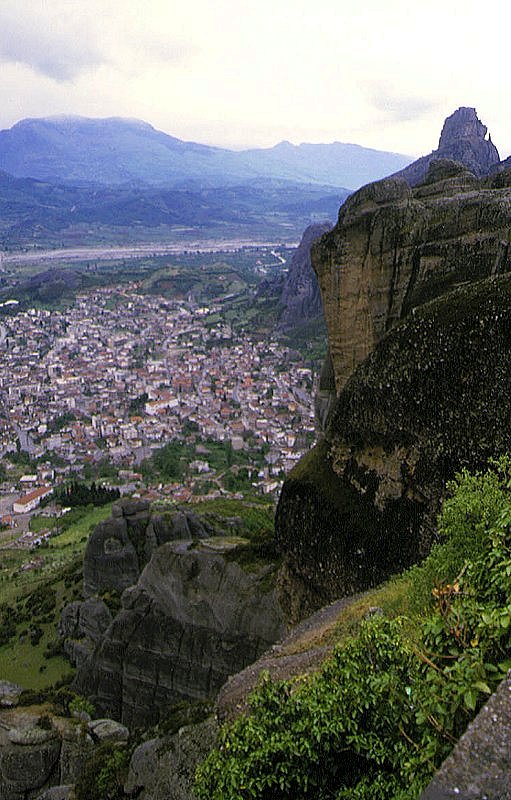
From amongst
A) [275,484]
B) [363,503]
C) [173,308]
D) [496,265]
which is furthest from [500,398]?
[173,308]

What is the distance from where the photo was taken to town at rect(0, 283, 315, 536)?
61.5 metres

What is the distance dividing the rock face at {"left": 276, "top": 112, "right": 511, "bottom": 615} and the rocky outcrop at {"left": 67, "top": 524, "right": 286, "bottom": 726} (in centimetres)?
237

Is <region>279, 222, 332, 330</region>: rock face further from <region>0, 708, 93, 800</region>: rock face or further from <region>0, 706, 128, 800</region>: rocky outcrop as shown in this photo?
<region>0, 708, 93, 800</region>: rock face

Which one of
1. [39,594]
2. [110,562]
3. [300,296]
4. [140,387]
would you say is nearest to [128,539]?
[110,562]

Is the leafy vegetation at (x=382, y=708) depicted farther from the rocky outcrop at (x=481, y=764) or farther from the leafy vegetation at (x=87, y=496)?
the leafy vegetation at (x=87, y=496)

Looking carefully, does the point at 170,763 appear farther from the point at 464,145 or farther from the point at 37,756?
the point at 464,145

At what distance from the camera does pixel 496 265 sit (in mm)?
16938

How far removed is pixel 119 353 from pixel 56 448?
1683 inches

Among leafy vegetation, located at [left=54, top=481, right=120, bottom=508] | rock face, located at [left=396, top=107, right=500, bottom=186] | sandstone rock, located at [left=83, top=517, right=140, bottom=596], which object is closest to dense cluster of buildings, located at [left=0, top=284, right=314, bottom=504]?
leafy vegetation, located at [left=54, top=481, right=120, bottom=508]

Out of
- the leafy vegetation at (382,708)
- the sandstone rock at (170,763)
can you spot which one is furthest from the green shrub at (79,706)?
the leafy vegetation at (382,708)

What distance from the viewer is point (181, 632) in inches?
761

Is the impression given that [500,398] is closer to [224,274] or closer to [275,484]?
[275,484]

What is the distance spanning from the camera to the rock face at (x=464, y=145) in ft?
345

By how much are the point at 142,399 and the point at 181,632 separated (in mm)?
66808
